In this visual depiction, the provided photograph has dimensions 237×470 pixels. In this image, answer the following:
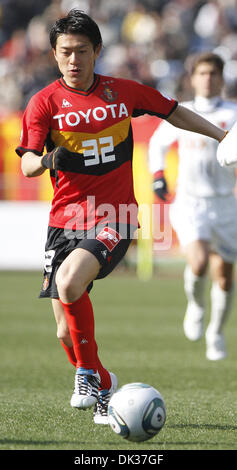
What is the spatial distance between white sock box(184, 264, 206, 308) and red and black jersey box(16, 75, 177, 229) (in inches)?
132

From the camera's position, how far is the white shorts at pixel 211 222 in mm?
8367

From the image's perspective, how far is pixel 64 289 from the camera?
4824 mm

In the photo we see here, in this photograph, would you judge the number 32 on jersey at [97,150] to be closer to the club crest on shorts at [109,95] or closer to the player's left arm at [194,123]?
the club crest on shorts at [109,95]

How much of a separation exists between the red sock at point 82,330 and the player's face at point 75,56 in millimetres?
1286

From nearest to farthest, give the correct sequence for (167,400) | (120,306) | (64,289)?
1. (64,289)
2. (167,400)
3. (120,306)

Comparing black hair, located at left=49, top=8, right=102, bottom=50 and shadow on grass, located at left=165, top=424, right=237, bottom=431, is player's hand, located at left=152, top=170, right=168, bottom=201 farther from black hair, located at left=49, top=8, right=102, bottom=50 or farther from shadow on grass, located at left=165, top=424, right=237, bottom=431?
shadow on grass, located at left=165, top=424, right=237, bottom=431

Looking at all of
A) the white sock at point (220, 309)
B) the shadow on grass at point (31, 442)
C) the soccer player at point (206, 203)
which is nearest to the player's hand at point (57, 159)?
the shadow on grass at point (31, 442)

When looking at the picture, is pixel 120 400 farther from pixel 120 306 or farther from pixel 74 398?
pixel 120 306

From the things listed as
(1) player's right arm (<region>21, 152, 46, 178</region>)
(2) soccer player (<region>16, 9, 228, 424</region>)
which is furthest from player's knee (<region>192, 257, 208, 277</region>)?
(1) player's right arm (<region>21, 152, 46, 178</region>)

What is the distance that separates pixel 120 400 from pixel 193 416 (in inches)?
35.1

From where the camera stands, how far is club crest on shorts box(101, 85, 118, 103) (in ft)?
17.0

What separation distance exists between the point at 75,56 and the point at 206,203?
3.70 meters

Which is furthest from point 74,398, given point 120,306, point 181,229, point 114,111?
point 120,306

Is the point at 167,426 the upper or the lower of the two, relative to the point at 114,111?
lower
